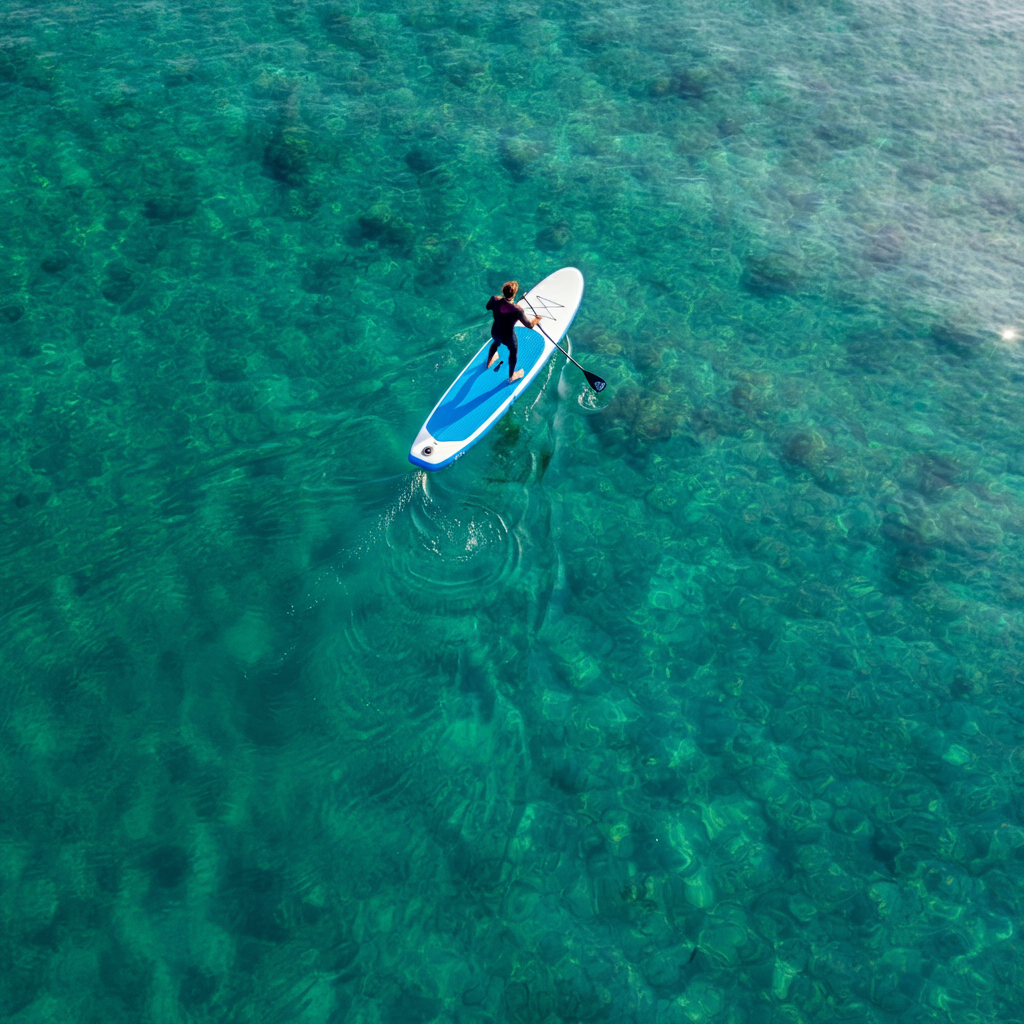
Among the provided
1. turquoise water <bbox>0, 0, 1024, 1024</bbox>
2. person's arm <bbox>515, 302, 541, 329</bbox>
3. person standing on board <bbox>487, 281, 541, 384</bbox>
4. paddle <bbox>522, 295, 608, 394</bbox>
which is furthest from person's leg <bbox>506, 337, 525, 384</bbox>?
→ turquoise water <bbox>0, 0, 1024, 1024</bbox>

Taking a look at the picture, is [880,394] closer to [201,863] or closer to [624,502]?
[624,502]

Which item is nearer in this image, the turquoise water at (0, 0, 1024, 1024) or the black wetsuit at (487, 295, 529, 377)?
the turquoise water at (0, 0, 1024, 1024)

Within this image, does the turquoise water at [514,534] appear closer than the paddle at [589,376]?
Yes

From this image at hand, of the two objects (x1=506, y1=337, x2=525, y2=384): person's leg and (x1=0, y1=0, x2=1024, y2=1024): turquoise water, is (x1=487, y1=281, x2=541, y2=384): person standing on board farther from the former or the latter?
(x1=0, y1=0, x2=1024, y2=1024): turquoise water

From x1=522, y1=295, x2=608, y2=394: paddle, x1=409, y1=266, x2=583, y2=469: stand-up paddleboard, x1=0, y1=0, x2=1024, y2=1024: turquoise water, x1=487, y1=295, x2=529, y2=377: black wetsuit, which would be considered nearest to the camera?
x1=0, y1=0, x2=1024, y2=1024: turquoise water

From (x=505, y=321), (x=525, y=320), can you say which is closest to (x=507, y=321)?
(x=505, y=321)

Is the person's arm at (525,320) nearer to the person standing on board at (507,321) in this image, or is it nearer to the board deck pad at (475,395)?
the person standing on board at (507,321)

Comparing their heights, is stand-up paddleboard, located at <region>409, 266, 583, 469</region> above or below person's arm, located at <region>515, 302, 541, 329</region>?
below

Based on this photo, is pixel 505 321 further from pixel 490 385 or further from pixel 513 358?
pixel 490 385

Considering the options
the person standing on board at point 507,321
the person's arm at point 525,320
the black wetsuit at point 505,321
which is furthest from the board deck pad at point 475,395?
the person's arm at point 525,320
